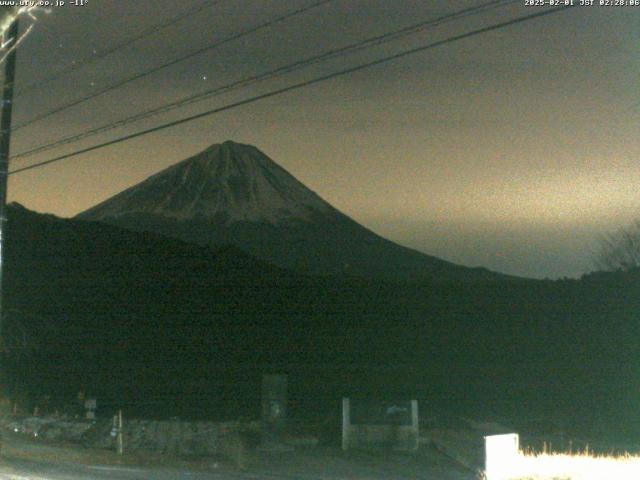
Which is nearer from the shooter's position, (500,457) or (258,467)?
(500,457)

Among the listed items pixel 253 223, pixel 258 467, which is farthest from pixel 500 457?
pixel 253 223

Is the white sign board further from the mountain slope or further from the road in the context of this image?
the mountain slope

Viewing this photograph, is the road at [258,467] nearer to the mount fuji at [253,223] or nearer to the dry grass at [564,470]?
the dry grass at [564,470]

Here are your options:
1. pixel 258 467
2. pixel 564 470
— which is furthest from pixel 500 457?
pixel 258 467

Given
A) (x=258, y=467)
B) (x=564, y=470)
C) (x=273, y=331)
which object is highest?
(x=273, y=331)

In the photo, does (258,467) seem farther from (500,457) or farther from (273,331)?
(273,331)

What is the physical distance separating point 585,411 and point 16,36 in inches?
1350

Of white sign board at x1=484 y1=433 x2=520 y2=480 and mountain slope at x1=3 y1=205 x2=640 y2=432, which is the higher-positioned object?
mountain slope at x1=3 y1=205 x2=640 y2=432

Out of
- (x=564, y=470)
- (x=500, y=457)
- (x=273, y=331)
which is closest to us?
(x=564, y=470)

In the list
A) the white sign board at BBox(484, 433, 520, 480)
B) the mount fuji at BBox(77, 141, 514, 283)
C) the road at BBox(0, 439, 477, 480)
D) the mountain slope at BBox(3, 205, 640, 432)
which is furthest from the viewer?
the mount fuji at BBox(77, 141, 514, 283)

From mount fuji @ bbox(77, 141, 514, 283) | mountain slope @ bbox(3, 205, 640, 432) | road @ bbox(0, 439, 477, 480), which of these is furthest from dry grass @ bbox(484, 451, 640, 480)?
mount fuji @ bbox(77, 141, 514, 283)

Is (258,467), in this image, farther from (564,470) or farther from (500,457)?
(564,470)

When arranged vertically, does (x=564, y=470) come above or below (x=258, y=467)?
above

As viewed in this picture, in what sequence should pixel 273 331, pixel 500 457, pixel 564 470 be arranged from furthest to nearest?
pixel 273 331 → pixel 500 457 → pixel 564 470
